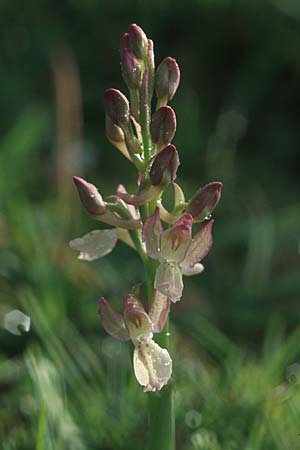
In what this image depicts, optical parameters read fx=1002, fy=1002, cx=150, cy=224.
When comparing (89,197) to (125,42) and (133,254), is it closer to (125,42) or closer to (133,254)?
(125,42)

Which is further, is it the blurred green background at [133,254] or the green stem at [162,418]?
the blurred green background at [133,254]

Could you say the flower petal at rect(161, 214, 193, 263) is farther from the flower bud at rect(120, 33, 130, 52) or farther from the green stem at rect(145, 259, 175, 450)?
the flower bud at rect(120, 33, 130, 52)

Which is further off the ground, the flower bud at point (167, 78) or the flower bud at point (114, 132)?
the flower bud at point (167, 78)

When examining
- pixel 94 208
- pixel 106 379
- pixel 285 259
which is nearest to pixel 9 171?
pixel 285 259

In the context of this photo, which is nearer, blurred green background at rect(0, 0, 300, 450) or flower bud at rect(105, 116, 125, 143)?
flower bud at rect(105, 116, 125, 143)

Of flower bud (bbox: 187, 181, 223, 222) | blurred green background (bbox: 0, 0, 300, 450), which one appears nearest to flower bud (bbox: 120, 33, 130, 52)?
flower bud (bbox: 187, 181, 223, 222)

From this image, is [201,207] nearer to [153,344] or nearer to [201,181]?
[153,344]

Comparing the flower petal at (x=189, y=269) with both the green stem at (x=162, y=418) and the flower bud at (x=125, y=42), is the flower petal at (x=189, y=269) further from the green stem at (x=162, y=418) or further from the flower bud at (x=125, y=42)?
the flower bud at (x=125, y=42)

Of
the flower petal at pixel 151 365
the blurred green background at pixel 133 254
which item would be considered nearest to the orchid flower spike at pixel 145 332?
the flower petal at pixel 151 365
